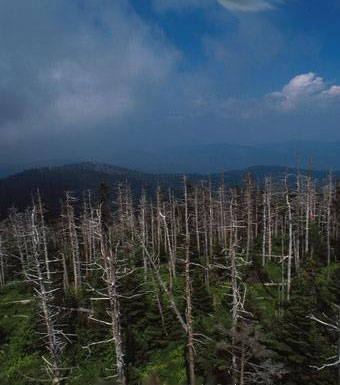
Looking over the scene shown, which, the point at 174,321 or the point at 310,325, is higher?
the point at 310,325

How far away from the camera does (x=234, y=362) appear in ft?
65.3

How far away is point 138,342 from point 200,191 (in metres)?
39.0

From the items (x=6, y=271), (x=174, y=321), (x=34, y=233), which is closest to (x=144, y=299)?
(x=174, y=321)

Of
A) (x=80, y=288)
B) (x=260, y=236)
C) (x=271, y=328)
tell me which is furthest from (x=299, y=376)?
(x=260, y=236)

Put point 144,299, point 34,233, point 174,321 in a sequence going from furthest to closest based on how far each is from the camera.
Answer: point 144,299 < point 174,321 < point 34,233

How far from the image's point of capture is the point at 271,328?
82.3 feet

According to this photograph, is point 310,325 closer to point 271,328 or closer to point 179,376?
point 271,328

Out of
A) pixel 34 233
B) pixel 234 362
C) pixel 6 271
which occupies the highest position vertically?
pixel 34 233

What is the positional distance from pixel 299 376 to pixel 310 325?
2.72 metres

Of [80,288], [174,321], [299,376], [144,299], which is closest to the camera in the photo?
[299,376]

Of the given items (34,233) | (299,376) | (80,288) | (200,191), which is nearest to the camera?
(34,233)

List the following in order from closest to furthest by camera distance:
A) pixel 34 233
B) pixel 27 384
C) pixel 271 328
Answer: pixel 34 233 < pixel 271 328 < pixel 27 384

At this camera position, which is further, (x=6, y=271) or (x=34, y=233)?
(x=6, y=271)

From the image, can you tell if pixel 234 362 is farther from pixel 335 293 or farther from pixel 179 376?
pixel 335 293
